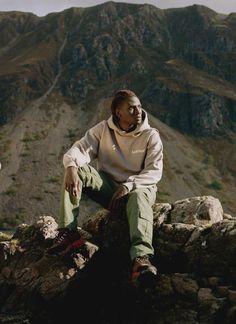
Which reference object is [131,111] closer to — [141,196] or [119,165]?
[119,165]

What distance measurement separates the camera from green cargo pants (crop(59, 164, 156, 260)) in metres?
9.12

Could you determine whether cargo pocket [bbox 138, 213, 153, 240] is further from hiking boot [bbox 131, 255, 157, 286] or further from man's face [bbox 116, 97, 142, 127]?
man's face [bbox 116, 97, 142, 127]

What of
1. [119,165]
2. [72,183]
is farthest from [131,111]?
[72,183]

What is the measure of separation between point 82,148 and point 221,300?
15.3 feet

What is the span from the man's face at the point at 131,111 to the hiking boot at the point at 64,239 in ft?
8.96

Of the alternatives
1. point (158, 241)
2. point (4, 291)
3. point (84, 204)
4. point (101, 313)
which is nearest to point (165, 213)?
point (158, 241)

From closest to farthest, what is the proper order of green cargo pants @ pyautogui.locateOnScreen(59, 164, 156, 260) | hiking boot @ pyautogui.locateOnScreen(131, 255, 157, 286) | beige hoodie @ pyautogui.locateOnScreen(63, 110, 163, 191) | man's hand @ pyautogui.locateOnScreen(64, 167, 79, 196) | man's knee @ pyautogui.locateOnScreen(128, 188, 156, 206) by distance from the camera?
hiking boot @ pyautogui.locateOnScreen(131, 255, 157, 286)
green cargo pants @ pyautogui.locateOnScreen(59, 164, 156, 260)
man's knee @ pyautogui.locateOnScreen(128, 188, 156, 206)
man's hand @ pyautogui.locateOnScreen(64, 167, 79, 196)
beige hoodie @ pyautogui.locateOnScreen(63, 110, 163, 191)

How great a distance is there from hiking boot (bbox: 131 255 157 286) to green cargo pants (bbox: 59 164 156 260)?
135 millimetres

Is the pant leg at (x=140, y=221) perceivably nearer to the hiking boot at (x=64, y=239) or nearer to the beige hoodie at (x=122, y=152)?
the beige hoodie at (x=122, y=152)

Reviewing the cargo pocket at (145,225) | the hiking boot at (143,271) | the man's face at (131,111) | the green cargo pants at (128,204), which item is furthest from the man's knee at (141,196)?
the man's face at (131,111)

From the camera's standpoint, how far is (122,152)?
440 inches

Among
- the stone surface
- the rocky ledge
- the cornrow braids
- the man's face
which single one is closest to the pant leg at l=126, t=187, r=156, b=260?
the rocky ledge

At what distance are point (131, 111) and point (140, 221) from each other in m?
2.68

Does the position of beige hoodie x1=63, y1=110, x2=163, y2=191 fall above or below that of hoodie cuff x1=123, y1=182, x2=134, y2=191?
above
